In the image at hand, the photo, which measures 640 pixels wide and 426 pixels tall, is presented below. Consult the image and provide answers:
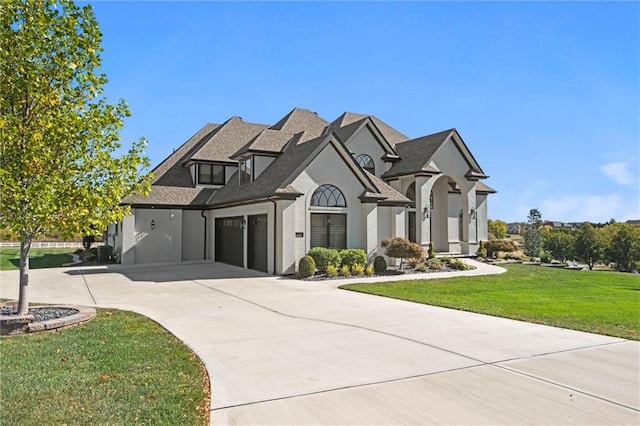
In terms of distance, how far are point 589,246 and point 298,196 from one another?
37.9 meters

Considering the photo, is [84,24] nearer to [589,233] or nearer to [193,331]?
[193,331]

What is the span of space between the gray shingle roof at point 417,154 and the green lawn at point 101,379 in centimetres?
2155

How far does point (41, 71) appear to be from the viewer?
353 inches

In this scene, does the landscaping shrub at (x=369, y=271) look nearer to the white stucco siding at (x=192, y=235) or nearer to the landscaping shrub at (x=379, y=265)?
the landscaping shrub at (x=379, y=265)

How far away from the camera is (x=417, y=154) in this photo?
28359mm

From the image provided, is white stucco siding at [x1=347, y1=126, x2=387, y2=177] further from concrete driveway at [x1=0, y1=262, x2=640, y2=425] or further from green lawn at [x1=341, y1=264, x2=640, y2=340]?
concrete driveway at [x1=0, y1=262, x2=640, y2=425]

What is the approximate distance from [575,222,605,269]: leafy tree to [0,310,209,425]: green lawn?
46.8m

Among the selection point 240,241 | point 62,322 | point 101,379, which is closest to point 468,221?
point 240,241

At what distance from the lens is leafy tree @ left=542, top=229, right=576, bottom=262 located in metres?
46.5

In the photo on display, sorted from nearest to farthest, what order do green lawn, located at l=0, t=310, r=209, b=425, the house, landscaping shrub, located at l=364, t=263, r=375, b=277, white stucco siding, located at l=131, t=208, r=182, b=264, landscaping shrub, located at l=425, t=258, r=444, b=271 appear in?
green lawn, located at l=0, t=310, r=209, b=425
landscaping shrub, located at l=364, t=263, r=375, b=277
the house
landscaping shrub, located at l=425, t=258, r=444, b=271
white stucco siding, located at l=131, t=208, r=182, b=264

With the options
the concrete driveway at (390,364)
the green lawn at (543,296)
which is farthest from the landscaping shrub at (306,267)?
the concrete driveway at (390,364)

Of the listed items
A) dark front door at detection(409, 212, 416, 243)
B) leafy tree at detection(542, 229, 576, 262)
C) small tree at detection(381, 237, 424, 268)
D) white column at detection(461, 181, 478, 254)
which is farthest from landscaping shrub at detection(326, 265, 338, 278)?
leafy tree at detection(542, 229, 576, 262)

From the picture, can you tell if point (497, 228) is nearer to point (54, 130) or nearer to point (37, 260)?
point (37, 260)

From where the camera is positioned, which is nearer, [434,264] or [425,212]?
[434,264]
